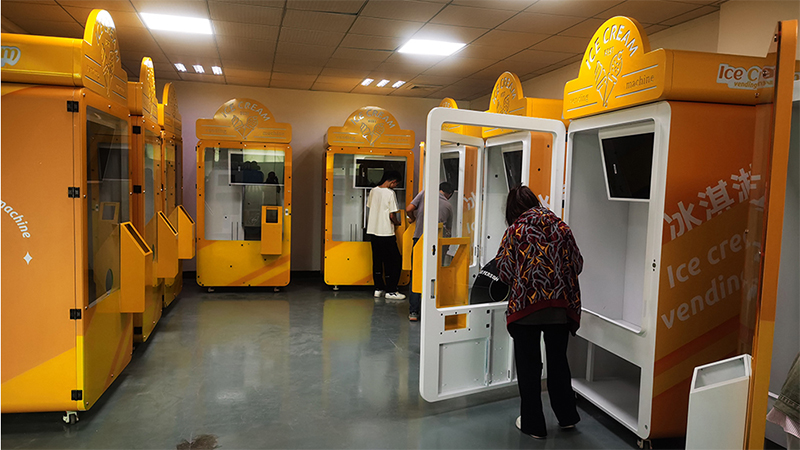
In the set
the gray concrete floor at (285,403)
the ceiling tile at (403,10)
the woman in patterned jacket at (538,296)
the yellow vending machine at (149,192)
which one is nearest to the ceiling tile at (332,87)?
the yellow vending machine at (149,192)

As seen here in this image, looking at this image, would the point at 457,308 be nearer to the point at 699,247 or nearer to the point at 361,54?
the point at 699,247

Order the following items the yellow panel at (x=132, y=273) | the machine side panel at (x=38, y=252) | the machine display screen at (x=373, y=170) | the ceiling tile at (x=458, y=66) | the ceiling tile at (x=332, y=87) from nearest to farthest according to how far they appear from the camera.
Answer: the machine side panel at (x=38, y=252) → the yellow panel at (x=132, y=273) → the ceiling tile at (x=458, y=66) → the machine display screen at (x=373, y=170) → the ceiling tile at (x=332, y=87)

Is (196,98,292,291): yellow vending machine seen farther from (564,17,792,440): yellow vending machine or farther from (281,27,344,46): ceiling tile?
(564,17,792,440): yellow vending machine

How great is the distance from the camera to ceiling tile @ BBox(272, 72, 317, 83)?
7.04m

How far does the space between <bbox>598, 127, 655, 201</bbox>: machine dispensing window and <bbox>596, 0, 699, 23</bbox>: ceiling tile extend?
1.38m

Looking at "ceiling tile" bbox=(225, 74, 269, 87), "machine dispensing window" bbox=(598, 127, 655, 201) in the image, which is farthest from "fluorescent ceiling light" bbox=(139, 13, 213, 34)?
"machine dispensing window" bbox=(598, 127, 655, 201)

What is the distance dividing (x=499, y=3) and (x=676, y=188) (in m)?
2.11

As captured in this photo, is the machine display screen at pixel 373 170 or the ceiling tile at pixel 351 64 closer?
the ceiling tile at pixel 351 64

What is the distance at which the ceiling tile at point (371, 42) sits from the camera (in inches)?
200

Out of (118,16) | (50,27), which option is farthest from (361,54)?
(50,27)

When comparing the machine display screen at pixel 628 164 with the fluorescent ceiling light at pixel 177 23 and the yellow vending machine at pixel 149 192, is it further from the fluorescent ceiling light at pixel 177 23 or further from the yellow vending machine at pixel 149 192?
the fluorescent ceiling light at pixel 177 23

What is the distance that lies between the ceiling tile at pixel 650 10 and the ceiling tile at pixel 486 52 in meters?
1.29

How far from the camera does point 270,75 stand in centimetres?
712

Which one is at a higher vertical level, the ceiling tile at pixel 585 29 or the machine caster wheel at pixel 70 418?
the ceiling tile at pixel 585 29
